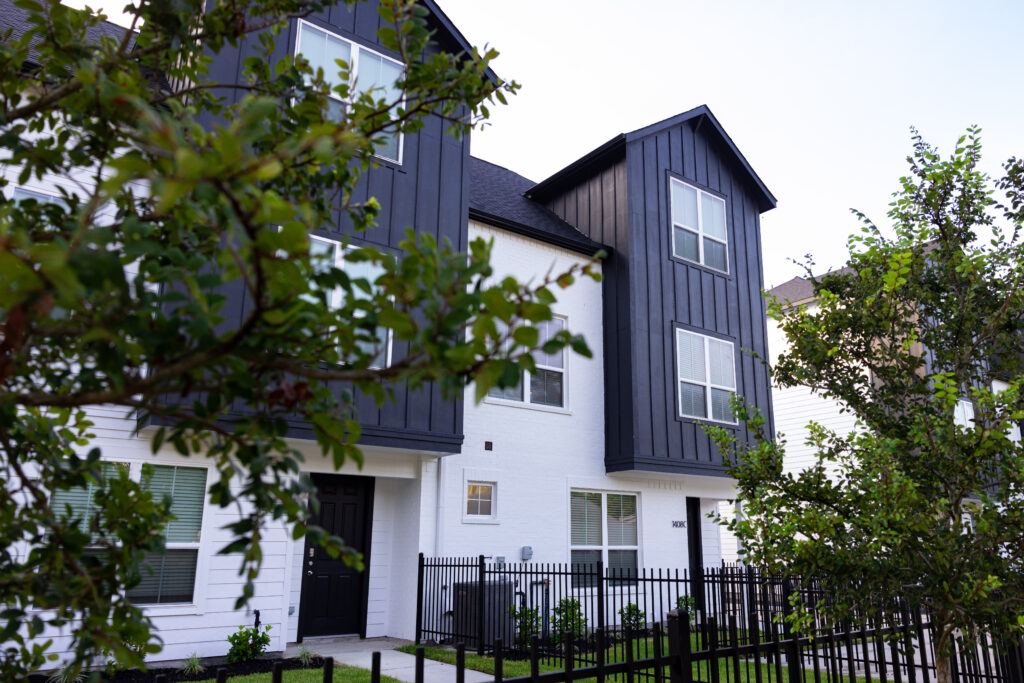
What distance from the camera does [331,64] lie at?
11.4 meters

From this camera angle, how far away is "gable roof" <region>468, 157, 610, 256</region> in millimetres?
13487

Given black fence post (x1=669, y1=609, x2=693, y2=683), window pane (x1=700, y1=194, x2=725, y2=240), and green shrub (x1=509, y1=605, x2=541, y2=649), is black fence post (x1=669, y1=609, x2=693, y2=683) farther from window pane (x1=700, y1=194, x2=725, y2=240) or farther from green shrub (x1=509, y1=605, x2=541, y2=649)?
window pane (x1=700, y1=194, x2=725, y2=240)

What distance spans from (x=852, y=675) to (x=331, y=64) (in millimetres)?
10956

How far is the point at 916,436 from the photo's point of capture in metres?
5.04

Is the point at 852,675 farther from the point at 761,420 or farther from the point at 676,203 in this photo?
the point at 676,203

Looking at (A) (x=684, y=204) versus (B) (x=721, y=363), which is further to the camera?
(A) (x=684, y=204)

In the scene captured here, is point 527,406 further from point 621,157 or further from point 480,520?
point 621,157

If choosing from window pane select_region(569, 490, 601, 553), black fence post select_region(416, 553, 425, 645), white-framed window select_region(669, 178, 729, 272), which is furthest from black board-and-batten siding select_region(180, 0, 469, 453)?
white-framed window select_region(669, 178, 729, 272)

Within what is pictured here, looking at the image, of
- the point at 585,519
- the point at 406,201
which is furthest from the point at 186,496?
the point at 585,519

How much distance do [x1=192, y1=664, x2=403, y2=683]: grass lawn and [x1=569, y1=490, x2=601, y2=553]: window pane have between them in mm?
5580

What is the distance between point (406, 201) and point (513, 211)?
12.5 ft

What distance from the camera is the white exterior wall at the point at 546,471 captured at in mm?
11945

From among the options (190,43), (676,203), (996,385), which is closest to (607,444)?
(676,203)

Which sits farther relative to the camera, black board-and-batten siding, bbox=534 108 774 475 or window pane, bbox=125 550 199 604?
black board-and-batten siding, bbox=534 108 774 475
